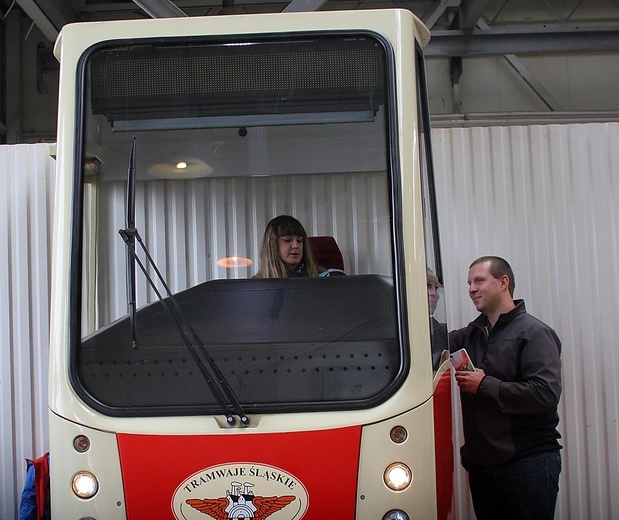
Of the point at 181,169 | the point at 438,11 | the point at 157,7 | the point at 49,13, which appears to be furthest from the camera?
the point at 438,11

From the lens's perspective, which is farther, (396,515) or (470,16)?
(470,16)

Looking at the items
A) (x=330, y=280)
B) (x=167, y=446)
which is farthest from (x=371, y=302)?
(x=167, y=446)

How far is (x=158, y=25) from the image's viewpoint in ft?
8.88

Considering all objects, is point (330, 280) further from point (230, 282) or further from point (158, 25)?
point (158, 25)

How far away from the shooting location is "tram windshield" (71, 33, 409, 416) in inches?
99.5

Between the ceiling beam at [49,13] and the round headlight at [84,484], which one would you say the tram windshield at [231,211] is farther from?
the ceiling beam at [49,13]

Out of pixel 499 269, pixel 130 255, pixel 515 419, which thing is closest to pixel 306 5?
pixel 499 269

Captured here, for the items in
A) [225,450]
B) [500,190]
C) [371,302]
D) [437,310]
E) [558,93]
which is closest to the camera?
[225,450]

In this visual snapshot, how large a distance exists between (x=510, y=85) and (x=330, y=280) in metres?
6.09

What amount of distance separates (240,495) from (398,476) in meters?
0.51

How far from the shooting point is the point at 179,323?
2541 mm

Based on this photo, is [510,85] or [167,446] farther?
[510,85]

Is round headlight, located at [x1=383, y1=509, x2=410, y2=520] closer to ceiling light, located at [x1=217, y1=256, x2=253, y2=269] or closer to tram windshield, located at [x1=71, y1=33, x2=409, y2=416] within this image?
tram windshield, located at [x1=71, y1=33, x2=409, y2=416]

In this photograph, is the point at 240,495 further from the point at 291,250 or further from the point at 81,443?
the point at 291,250
